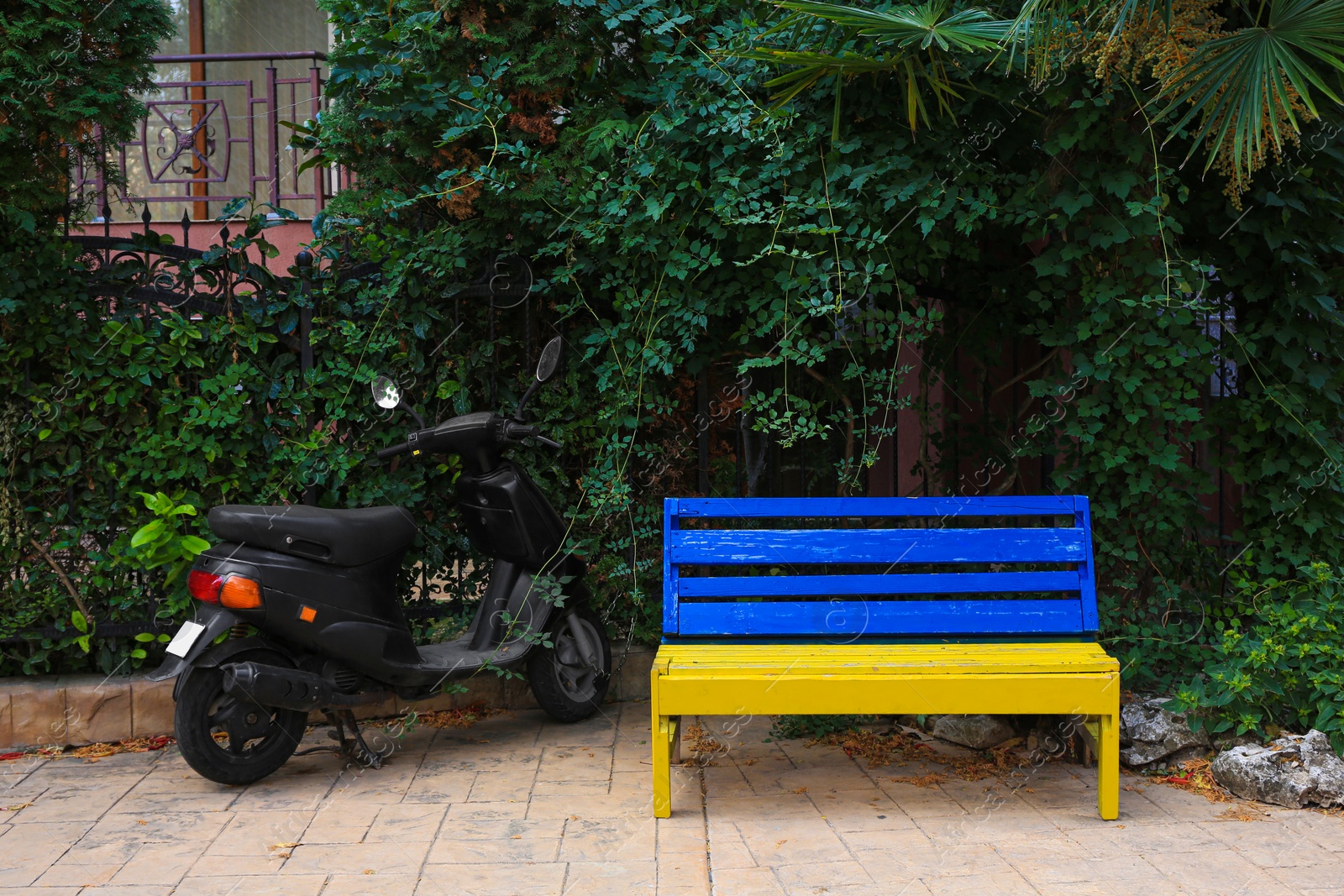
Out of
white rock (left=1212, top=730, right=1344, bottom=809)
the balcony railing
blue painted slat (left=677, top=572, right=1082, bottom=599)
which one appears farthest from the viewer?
the balcony railing

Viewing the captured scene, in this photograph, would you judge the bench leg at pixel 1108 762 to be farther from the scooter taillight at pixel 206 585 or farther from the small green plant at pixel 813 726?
the scooter taillight at pixel 206 585

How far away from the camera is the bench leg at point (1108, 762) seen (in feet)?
11.9

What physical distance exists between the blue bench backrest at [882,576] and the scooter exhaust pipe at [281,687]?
1267 mm

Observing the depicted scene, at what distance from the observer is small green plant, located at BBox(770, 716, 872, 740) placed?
4.68m

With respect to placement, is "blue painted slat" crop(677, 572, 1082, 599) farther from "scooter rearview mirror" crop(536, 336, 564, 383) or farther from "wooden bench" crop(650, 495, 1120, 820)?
"scooter rearview mirror" crop(536, 336, 564, 383)

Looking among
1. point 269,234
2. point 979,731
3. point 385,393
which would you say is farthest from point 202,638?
point 269,234

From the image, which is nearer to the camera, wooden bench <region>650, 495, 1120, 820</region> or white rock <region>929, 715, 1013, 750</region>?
wooden bench <region>650, 495, 1120, 820</region>

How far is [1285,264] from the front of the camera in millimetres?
4551

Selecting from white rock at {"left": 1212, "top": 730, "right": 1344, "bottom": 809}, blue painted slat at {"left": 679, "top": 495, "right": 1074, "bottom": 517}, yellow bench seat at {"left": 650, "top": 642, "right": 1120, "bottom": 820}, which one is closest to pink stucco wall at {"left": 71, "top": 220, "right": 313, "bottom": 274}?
blue painted slat at {"left": 679, "top": 495, "right": 1074, "bottom": 517}

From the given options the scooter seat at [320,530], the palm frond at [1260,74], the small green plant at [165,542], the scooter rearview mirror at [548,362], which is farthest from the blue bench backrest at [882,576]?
the small green plant at [165,542]

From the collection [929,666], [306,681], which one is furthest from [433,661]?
[929,666]

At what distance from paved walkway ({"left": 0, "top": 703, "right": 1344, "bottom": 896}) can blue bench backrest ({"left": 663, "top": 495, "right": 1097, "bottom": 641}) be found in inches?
23.1

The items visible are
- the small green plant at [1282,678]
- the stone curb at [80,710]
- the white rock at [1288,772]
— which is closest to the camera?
the white rock at [1288,772]

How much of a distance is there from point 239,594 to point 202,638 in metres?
0.19
